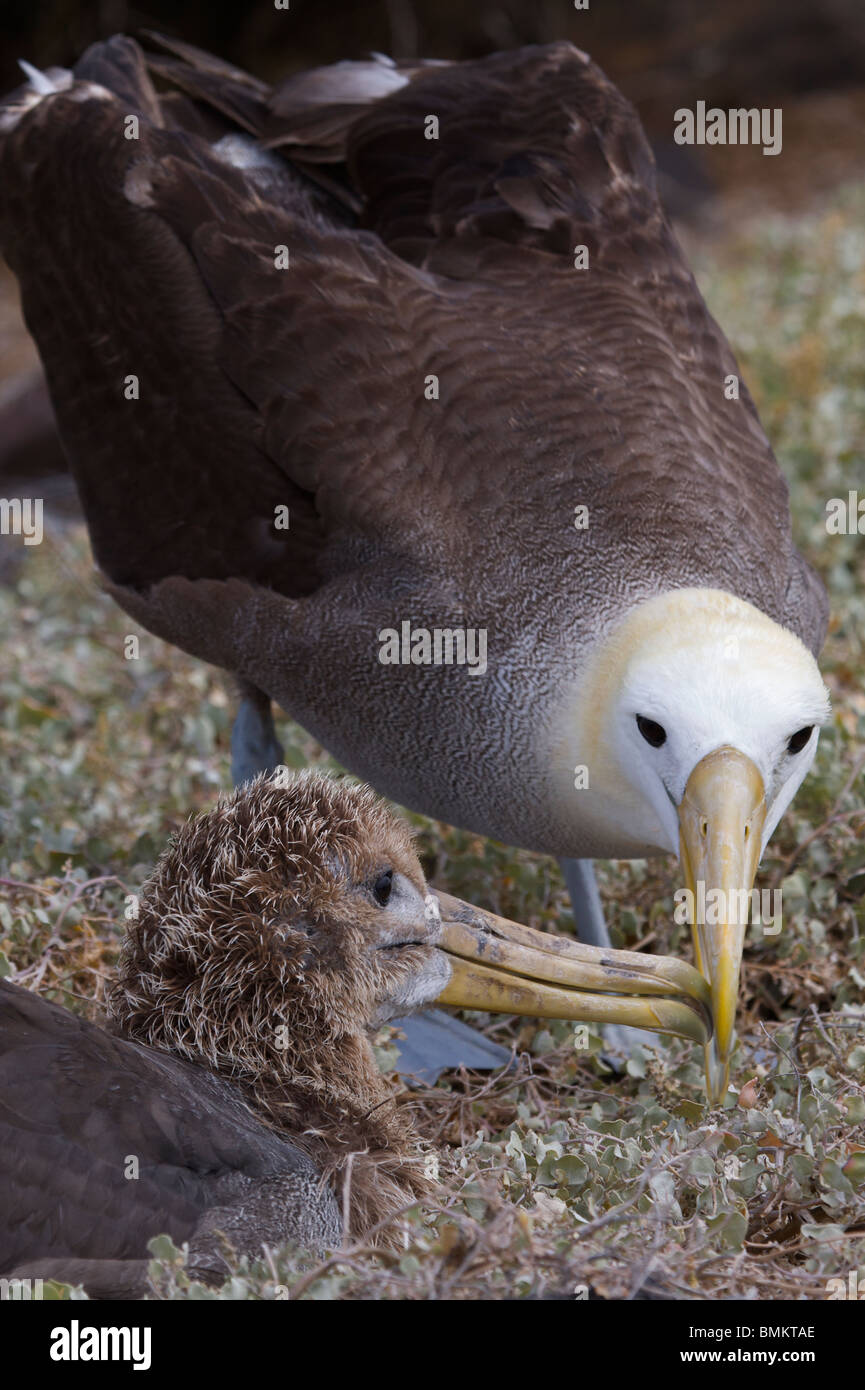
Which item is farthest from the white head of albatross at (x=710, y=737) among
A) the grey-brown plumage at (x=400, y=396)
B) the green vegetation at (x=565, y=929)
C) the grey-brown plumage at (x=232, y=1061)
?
the grey-brown plumage at (x=232, y=1061)

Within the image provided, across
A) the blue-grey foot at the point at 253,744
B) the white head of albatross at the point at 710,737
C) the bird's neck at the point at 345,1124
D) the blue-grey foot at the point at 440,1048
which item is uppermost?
the blue-grey foot at the point at 253,744

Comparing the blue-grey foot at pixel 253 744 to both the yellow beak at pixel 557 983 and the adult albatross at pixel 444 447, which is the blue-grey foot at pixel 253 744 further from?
the yellow beak at pixel 557 983

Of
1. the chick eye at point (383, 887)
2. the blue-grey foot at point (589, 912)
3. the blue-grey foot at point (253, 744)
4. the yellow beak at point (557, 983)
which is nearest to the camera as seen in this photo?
the chick eye at point (383, 887)

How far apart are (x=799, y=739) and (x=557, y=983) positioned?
0.75 m

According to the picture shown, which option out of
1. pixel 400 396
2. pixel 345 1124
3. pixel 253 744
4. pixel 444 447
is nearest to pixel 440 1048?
pixel 345 1124

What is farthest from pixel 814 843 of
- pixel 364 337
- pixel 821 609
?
pixel 364 337

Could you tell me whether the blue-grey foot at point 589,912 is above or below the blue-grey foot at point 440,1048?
above

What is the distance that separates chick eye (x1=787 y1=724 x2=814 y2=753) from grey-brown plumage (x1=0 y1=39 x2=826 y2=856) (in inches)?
16.9

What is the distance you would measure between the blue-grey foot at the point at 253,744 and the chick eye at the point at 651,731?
1.68m

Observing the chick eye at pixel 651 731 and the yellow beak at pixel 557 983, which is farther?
the chick eye at pixel 651 731

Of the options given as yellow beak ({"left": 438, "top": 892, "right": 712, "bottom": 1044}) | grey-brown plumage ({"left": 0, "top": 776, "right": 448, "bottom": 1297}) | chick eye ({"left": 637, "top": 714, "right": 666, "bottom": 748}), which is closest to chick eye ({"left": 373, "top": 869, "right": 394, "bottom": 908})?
grey-brown plumage ({"left": 0, "top": 776, "right": 448, "bottom": 1297})

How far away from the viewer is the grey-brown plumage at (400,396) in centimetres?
422

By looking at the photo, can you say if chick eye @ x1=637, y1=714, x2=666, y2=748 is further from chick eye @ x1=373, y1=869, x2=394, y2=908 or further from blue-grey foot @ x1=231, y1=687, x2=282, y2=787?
blue-grey foot @ x1=231, y1=687, x2=282, y2=787
